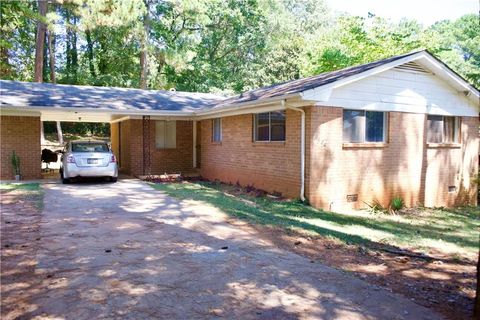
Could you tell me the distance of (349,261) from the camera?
589cm

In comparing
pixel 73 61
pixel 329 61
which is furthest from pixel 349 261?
pixel 73 61

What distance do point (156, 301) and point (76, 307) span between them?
0.74 m

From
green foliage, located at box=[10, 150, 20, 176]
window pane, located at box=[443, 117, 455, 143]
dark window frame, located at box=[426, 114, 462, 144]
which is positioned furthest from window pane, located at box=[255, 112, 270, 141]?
green foliage, located at box=[10, 150, 20, 176]

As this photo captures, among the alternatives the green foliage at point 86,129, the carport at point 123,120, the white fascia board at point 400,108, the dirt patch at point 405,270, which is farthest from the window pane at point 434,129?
the green foliage at point 86,129

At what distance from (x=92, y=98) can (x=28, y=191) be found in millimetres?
6327

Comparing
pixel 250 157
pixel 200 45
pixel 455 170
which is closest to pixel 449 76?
pixel 455 170

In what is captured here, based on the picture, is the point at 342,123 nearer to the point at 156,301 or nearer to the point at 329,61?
the point at 156,301

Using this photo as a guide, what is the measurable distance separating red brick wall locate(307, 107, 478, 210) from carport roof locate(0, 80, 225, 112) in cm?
691

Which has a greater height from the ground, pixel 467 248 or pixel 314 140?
pixel 314 140

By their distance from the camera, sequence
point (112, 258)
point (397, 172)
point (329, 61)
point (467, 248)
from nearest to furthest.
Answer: point (112, 258)
point (467, 248)
point (397, 172)
point (329, 61)

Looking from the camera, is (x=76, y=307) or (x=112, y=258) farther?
(x=112, y=258)

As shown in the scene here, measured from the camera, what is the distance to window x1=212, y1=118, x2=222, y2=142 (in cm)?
1630

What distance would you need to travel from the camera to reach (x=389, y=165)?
12586 millimetres

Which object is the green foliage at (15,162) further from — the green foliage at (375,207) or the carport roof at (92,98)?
the green foliage at (375,207)
